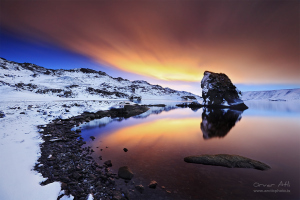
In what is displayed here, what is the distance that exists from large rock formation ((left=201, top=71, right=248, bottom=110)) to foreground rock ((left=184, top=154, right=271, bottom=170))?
168ft

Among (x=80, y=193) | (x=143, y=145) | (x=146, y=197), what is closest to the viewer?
(x=80, y=193)

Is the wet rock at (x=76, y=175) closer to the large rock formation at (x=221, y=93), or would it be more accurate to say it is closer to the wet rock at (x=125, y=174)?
the wet rock at (x=125, y=174)

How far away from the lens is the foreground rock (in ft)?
27.4

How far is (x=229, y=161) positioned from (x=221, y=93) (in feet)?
172

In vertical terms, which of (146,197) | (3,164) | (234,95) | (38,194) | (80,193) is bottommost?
(146,197)

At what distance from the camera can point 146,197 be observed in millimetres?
5758

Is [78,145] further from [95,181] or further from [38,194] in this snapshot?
[38,194]

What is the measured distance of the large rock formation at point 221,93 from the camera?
175 ft

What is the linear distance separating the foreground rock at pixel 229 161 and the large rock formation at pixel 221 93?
51.2 m

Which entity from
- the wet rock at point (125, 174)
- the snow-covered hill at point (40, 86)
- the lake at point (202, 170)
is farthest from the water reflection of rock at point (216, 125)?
the snow-covered hill at point (40, 86)

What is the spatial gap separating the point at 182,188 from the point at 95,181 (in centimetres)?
429

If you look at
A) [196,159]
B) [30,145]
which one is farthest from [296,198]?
[30,145]

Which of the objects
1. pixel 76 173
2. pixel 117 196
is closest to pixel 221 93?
pixel 117 196

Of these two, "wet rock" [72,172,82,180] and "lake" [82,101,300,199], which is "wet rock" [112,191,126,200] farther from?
"wet rock" [72,172,82,180]
